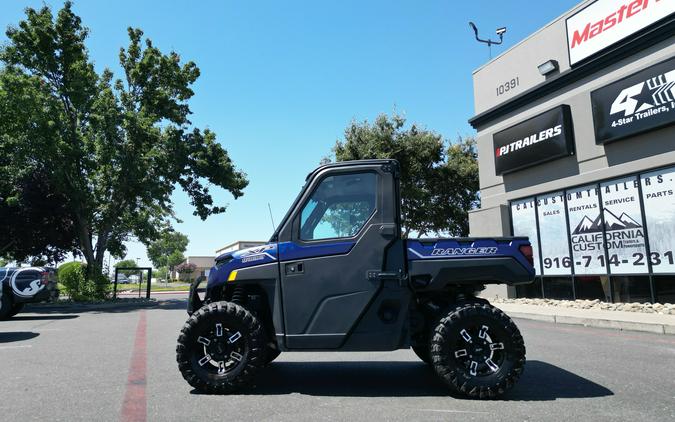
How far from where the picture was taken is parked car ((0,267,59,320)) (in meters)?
13.0

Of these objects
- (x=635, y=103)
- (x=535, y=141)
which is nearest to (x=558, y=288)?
(x=535, y=141)

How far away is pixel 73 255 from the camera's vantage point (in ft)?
83.4

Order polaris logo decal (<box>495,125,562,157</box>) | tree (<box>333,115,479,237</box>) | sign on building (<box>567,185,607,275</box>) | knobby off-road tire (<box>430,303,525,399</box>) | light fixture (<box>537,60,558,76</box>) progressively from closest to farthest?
knobby off-road tire (<box>430,303,525,399</box>), sign on building (<box>567,185,607,275</box>), polaris logo decal (<box>495,125,562,157</box>), light fixture (<box>537,60,558,76</box>), tree (<box>333,115,479,237</box>)

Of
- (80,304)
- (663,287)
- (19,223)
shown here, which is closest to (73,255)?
(19,223)

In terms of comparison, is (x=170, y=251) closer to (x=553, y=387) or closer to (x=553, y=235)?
(x=553, y=235)

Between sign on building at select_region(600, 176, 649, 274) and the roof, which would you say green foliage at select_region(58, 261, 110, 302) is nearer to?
the roof

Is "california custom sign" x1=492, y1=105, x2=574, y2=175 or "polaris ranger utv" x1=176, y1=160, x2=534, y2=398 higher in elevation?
"california custom sign" x1=492, y1=105, x2=574, y2=175

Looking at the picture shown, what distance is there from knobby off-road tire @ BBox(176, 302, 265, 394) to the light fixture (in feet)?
51.4

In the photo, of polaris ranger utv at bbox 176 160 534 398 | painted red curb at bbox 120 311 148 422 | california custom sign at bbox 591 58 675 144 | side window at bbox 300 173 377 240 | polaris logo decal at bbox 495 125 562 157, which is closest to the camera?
painted red curb at bbox 120 311 148 422

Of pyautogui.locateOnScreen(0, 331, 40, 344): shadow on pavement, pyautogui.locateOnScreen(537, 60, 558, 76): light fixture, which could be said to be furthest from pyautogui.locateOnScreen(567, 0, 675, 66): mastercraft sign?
pyautogui.locateOnScreen(0, 331, 40, 344): shadow on pavement

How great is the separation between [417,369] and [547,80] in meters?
14.2

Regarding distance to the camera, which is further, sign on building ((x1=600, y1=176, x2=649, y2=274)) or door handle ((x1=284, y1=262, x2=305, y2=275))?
sign on building ((x1=600, y1=176, x2=649, y2=274))

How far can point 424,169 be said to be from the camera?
2608cm

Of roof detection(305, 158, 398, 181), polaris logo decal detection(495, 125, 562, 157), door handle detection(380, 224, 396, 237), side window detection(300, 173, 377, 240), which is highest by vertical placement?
polaris logo decal detection(495, 125, 562, 157)
